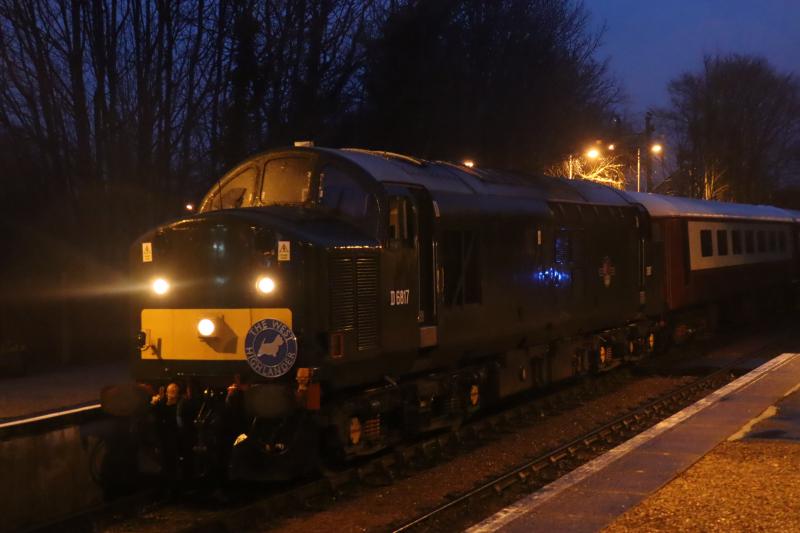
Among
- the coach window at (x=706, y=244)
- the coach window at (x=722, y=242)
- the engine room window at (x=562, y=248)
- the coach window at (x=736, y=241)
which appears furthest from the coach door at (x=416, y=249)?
the coach window at (x=736, y=241)

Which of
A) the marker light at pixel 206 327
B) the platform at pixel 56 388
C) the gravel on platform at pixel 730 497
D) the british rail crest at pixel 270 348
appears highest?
the marker light at pixel 206 327

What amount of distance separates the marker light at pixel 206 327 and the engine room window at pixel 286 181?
1.60 meters

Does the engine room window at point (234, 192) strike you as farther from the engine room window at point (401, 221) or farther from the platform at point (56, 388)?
the platform at point (56, 388)

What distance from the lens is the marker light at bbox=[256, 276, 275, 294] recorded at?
8.56 metres

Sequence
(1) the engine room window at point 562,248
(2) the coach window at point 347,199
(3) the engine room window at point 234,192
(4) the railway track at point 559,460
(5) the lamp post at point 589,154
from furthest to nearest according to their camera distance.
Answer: (5) the lamp post at point 589,154 < (1) the engine room window at point 562,248 < (3) the engine room window at point 234,192 < (2) the coach window at point 347,199 < (4) the railway track at point 559,460

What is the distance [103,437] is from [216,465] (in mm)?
1936

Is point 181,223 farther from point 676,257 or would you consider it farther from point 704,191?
point 704,191

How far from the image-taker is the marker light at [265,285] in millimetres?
8562

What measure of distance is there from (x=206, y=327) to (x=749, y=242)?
20.6 m

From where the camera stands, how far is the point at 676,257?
19359 millimetres

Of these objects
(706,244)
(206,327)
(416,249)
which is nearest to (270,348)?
(206,327)

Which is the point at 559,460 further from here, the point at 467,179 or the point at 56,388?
the point at 56,388

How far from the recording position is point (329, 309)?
8617mm

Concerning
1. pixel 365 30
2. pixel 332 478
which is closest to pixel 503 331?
pixel 332 478
